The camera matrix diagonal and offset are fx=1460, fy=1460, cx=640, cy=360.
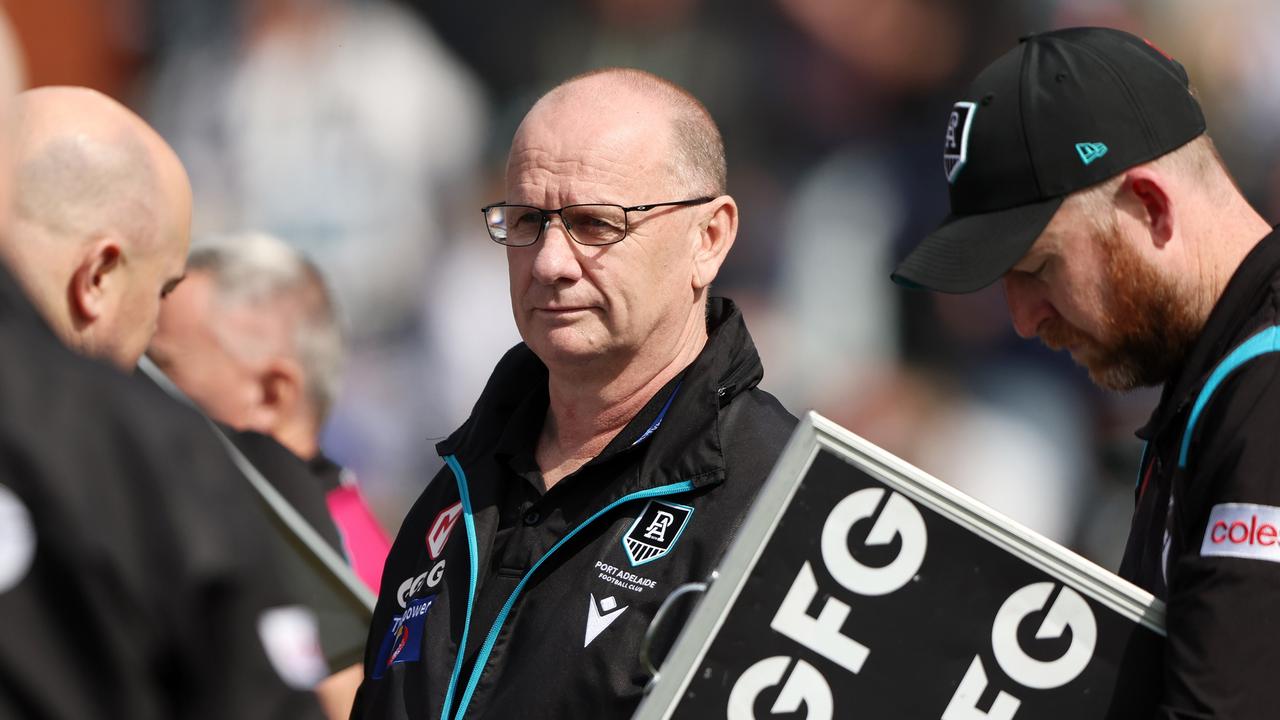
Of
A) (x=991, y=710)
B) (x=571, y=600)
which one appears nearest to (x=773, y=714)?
(x=991, y=710)

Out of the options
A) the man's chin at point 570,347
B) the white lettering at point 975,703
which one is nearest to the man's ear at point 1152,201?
the white lettering at point 975,703

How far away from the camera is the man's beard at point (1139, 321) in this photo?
2.07 m

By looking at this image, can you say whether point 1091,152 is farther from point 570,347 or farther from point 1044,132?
point 570,347

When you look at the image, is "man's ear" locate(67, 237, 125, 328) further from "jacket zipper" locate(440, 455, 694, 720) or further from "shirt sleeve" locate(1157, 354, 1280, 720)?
"shirt sleeve" locate(1157, 354, 1280, 720)

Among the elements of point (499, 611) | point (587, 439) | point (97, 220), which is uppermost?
point (587, 439)

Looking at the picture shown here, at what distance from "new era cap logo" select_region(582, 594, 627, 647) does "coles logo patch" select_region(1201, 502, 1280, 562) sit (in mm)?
924

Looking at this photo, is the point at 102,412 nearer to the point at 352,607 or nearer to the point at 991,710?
the point at 991,710

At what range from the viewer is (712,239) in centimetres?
279

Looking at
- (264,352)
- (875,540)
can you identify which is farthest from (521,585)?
(264,352)

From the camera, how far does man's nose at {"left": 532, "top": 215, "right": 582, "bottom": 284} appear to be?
2.62 metres

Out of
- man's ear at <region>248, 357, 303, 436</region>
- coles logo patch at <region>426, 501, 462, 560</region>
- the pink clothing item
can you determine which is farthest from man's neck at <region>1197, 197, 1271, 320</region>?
man's ear at <region>248, 357, 303, 436</region>

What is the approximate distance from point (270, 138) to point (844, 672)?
5.03 m

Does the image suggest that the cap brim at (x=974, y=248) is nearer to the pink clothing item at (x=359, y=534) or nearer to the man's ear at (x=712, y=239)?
the man's ear at (x=712, y=239)

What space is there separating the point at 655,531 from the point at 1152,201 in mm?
934
